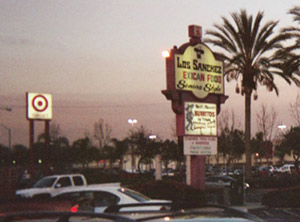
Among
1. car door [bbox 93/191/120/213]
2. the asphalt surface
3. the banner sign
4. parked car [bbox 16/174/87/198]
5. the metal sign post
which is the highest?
the metal sign post

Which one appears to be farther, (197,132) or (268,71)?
(268,71)

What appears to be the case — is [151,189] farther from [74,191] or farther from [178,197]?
[74,191]

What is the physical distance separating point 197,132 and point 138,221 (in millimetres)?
22992

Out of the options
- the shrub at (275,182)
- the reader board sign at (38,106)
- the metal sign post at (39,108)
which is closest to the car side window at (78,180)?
the shrub at (275,182)

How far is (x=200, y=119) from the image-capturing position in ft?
Answer: 92.0

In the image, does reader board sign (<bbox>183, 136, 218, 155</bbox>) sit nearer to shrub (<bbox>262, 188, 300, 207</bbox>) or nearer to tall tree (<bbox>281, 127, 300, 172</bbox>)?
shrub (<bbox>262, 188, 300, 207</bbox>)

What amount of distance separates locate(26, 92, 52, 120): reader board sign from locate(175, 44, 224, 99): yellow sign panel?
2442cm

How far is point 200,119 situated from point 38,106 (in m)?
26.2

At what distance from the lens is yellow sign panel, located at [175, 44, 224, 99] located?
2730 centimetres

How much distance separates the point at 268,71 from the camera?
40.4m

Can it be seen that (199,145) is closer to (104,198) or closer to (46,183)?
(46,183)

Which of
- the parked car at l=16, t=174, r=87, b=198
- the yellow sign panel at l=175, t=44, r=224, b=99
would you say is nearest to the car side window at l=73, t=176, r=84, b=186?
the parked car at l=16, t=174, r=87, b=198

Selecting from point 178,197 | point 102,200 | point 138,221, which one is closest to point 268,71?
point 178,197

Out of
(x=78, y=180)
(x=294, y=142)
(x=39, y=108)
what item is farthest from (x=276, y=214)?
(x=294, y=142)
